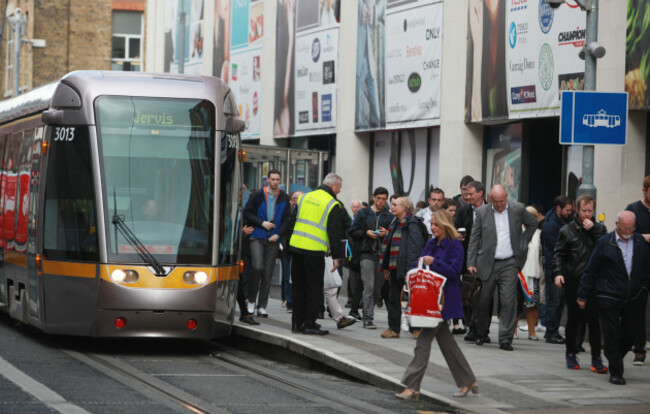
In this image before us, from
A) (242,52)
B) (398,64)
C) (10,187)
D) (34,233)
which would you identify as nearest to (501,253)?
(34,233)

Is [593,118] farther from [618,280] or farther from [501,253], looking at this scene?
[618,280]

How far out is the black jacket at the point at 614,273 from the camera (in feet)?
37.0

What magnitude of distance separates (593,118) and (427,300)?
4.08 metres

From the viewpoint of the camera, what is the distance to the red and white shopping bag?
9.98 meters

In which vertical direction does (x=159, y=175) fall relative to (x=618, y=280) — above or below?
above

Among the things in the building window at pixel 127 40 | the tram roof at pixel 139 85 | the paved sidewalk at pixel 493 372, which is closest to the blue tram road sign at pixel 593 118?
the paved sidewalk at pixel 493 372

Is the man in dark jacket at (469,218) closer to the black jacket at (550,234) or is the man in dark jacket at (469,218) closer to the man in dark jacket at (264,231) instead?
the black jacket at (550,234)

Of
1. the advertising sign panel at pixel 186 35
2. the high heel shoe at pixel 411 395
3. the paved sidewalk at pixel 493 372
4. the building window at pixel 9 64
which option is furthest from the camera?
the building window at pixel 9 64

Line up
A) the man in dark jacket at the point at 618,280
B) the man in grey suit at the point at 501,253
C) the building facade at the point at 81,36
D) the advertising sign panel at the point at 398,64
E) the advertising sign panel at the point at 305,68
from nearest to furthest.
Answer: the man in dark jacket at the point at 618,280 → the man in grey suit at the point at 501,253 → the advertising sign panel at the point at 398,64 → the advertising sign panel at the point at 305,68 → the building facade at the point at 81,36

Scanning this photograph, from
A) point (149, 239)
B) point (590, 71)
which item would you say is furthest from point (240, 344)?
point (590, 71)

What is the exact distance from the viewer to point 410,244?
13734mm

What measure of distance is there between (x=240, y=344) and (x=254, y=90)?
18.9 meters

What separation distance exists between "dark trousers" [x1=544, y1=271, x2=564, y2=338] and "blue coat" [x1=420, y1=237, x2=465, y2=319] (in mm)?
4855

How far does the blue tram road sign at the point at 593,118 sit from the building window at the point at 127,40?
40.7 metres
